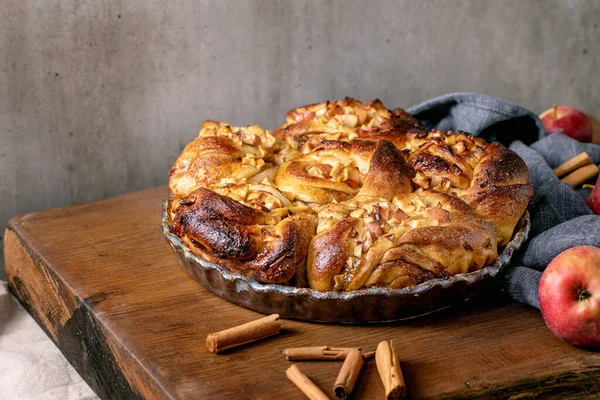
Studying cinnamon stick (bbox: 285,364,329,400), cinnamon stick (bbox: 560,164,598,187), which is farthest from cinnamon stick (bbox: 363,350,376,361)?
cinnamon stick (bbox: 560,164,598,187)

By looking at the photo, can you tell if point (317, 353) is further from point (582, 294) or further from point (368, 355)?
point (582, 294)

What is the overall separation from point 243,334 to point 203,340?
0.08m

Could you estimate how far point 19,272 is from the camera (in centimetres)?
196

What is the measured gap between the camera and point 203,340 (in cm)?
144

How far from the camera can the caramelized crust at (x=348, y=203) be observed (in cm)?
143

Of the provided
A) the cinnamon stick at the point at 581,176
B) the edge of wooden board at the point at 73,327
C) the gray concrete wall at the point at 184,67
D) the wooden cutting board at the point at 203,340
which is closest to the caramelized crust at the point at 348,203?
the wooden cutting board at the point at 203,340

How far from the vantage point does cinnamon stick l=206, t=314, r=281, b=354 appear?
1383 millimetres

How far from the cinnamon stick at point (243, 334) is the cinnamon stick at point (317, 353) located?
83 millimetres

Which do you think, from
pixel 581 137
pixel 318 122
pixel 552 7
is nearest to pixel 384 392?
pixel 318 122

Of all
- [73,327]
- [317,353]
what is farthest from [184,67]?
[317,353]

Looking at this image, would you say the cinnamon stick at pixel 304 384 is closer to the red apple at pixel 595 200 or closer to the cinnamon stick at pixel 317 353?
the cinnamon stick at pixel 317 353

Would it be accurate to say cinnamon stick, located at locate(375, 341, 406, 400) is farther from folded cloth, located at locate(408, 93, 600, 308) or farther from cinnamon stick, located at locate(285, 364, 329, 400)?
folded cloth, located at locate(408, 93, 600, 308)

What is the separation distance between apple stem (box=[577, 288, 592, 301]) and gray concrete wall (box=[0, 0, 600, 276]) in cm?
148

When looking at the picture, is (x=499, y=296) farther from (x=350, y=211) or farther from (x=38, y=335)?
(x=38, y=335)
